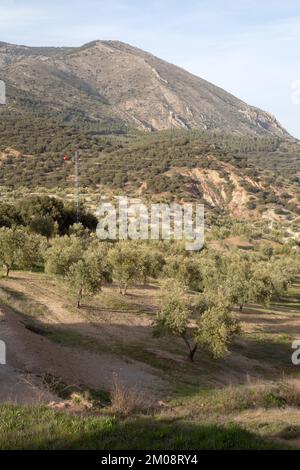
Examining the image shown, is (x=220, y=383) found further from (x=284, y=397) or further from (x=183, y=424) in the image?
(x=183, y=424)

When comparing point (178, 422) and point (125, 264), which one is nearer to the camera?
point (178, 422)

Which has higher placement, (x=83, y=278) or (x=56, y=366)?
(x=83, y=278)

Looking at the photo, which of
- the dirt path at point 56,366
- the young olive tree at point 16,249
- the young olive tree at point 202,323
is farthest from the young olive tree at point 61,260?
the young olive tree at point 202,323

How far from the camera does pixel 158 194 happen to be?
103438 mm

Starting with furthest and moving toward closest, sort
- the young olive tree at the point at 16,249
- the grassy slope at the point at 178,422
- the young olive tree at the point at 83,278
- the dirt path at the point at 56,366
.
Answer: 1. the young olive tree at the point at 16,249
2. the young olive tree at the point at 83,278
3. the dirt path at the point at 56,366
4. the grassy slope at the point at 178,422

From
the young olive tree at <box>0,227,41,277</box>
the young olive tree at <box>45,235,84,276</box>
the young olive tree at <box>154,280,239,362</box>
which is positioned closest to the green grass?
the young olive tree at <box>154,280,239,362</box>

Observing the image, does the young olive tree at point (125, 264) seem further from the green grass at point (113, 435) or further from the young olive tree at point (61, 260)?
the green grass at point (113, 435)

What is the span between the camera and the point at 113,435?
10500mm

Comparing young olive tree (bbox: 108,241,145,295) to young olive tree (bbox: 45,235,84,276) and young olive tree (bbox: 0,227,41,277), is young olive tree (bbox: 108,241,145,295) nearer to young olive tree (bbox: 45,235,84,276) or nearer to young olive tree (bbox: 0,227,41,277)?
young olive tree (bbox: 45,235,84,276)

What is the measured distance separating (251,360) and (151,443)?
21.4 metres

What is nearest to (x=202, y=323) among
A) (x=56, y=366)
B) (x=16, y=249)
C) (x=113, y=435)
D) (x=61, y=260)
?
(x=56, y=366)

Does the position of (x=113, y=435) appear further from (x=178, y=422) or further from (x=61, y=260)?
→ (x=61, y=260)

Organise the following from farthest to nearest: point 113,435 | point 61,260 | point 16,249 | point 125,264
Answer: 1. point 125,264
2. point 16,249
3. point 61,260
4. point 113,435

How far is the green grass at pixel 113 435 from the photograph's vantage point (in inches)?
388
